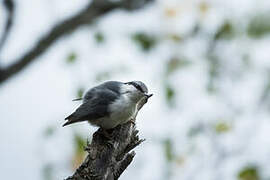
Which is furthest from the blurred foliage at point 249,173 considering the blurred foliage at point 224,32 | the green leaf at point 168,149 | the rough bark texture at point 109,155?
the rough bark texture at point 109,155

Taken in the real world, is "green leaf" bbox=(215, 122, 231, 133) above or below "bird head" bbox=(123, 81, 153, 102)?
above

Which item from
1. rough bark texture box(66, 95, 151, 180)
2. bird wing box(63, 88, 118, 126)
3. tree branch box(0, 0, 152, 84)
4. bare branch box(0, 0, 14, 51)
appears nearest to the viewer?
rough bark texture box(66, 95, 151, 180)

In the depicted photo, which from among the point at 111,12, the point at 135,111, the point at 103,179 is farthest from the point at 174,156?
the point at 103,179

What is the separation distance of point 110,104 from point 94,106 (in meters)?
0.10

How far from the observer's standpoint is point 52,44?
6.79 m

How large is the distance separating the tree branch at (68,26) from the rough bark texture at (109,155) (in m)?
2.25

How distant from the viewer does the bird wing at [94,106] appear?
4.36 meters

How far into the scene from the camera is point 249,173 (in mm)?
6594

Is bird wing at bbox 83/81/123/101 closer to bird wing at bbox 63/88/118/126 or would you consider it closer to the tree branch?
bird wing at bbox 63/88/118/126

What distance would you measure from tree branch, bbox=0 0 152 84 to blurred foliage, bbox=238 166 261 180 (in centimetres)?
194

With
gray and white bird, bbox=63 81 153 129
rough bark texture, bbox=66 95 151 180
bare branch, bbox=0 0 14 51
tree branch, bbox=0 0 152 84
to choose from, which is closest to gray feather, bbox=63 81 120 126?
gray and white bird, bbox=63 81 153 129

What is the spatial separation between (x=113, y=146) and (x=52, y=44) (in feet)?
8.95

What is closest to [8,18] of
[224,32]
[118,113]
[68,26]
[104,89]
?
[68,26]

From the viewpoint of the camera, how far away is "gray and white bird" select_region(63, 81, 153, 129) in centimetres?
438
